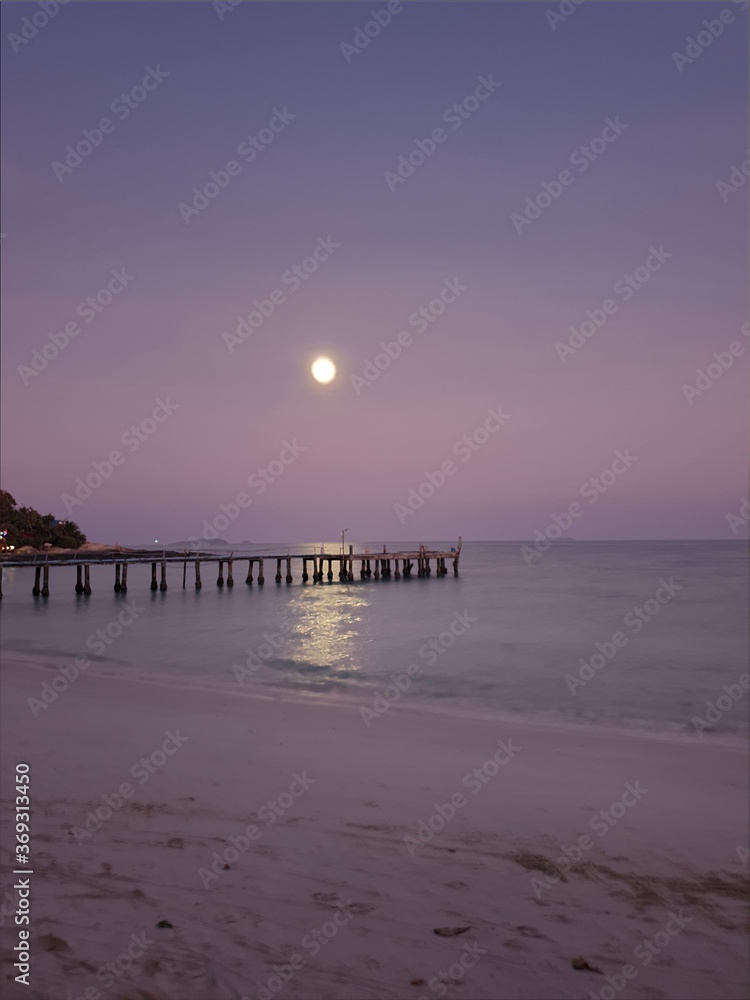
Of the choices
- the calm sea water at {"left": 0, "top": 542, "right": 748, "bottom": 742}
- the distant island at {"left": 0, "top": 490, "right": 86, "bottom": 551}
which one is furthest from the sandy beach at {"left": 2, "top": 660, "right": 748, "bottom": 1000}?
the distant island at {"left": 0, "top": 490, "right": 86, "bottom": 551}

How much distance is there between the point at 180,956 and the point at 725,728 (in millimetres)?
11654

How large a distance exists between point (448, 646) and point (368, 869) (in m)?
18.8

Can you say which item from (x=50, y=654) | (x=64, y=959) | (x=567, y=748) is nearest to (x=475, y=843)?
(x=64, y=959)

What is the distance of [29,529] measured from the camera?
258 feet

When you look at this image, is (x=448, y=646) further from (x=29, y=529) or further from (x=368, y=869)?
(x=29, y=529)

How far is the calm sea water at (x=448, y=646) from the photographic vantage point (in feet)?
48.3

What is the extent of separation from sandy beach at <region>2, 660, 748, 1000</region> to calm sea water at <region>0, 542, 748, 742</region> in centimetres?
508

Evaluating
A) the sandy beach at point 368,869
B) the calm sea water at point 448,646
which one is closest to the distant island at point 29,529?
the calm sea water at point 448,646

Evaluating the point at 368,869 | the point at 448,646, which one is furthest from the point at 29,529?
the point at 368,869

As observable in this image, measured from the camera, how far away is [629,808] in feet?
23.1

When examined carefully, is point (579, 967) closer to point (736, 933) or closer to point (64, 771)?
point (736, 933)

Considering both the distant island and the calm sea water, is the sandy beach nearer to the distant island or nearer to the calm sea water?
the calm sea water

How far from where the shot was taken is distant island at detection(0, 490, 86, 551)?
241ft

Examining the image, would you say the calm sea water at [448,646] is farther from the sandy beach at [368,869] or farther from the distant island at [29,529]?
the distant island at [29,529]
